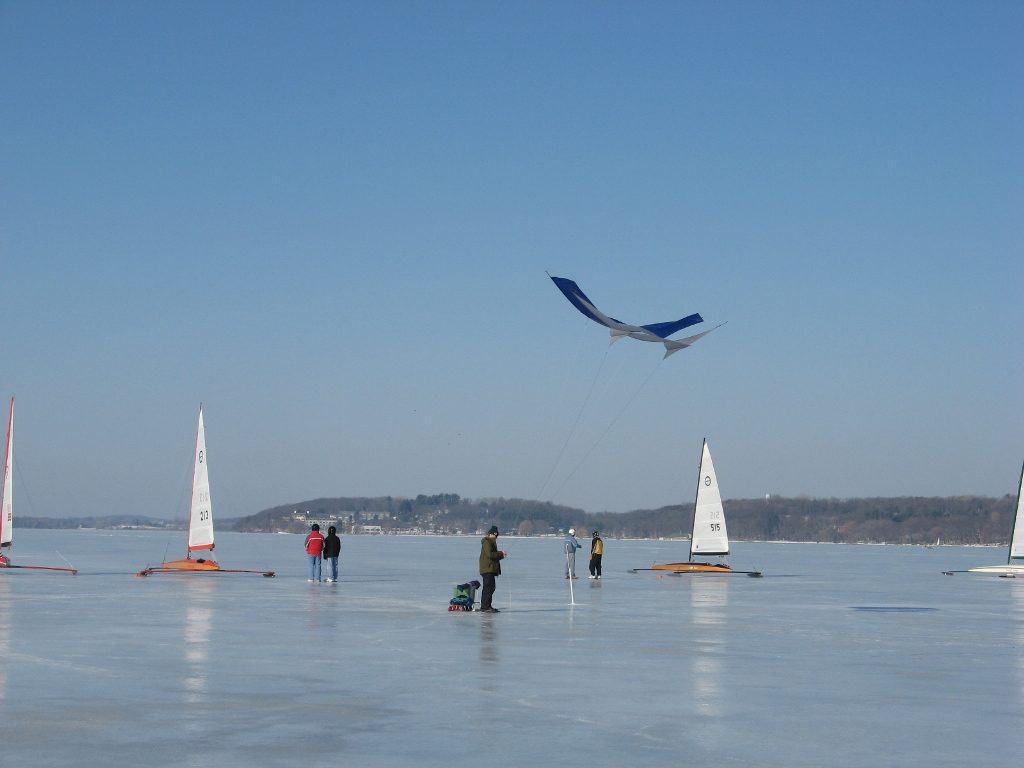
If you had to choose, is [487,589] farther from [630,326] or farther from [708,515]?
[708,515]

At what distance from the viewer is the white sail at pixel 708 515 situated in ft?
139

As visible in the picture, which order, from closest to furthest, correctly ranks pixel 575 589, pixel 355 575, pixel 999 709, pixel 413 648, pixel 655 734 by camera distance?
pixel 655 734 < pixel 999 709 < pixel 413 648 < pixel 575 589 < pixel 355 575

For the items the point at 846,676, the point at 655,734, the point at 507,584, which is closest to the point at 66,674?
the point at 655,734

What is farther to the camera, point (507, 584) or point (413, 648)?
point (507, 584)

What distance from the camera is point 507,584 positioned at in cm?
3703

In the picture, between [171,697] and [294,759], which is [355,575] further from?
[294,759]

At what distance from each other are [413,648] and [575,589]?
16.7 metres

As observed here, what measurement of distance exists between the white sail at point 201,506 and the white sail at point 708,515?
53.8 feet

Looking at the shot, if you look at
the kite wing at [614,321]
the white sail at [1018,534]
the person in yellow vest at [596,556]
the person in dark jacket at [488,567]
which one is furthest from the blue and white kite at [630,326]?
the white sail at [1018,534]

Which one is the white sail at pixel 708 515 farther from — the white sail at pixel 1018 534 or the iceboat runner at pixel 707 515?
the white sail at pixel 1018 534

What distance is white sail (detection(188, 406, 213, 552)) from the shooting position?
3803 cm

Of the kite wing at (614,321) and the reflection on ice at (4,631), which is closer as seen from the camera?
the reflection on ice at (4,631)

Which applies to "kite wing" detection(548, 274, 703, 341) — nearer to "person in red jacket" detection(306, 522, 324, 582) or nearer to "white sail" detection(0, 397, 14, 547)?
"person in red jacket" detection(306, 522, 324, 582)

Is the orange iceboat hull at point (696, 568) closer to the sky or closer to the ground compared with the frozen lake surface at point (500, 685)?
closer to the sky
